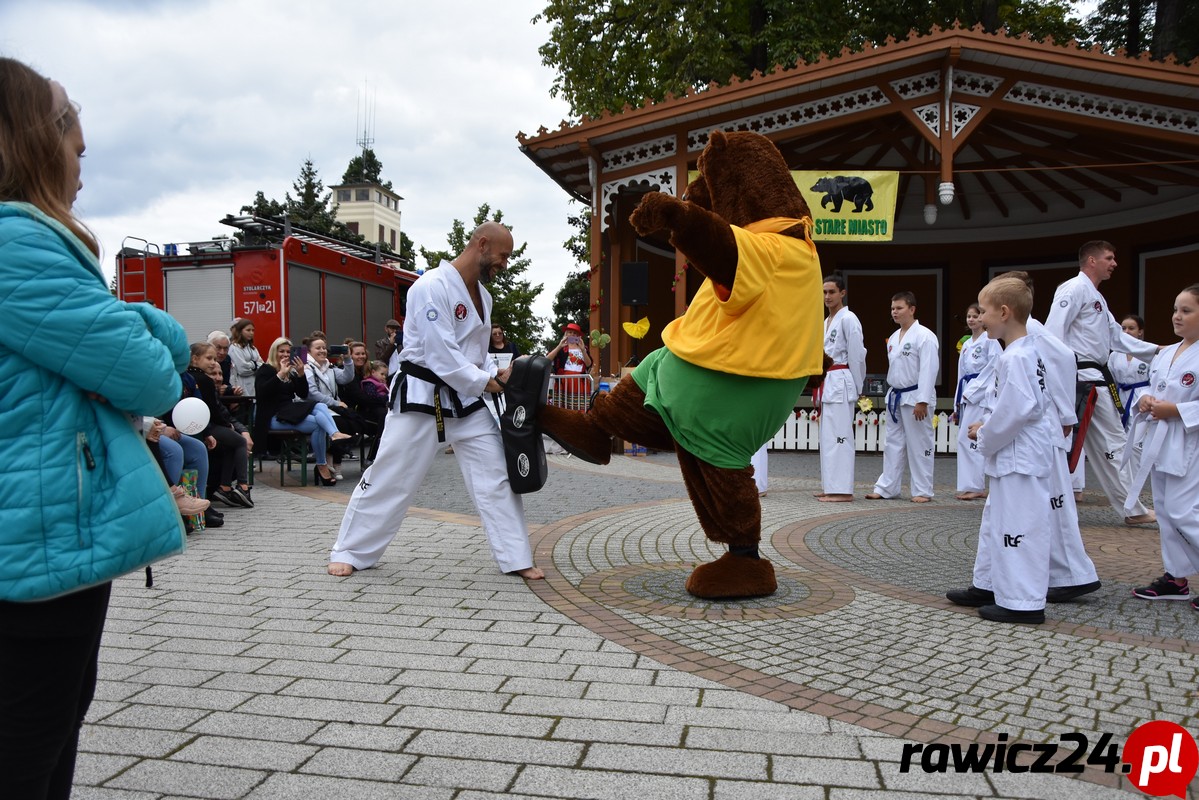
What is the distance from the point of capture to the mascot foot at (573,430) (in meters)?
4.57

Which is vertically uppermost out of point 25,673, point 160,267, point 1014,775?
point 160,267

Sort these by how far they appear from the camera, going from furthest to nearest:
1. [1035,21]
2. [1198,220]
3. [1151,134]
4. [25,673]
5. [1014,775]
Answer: [1035,21] < [1198,220] < [1151,134] < [1014,775] < [25,673]

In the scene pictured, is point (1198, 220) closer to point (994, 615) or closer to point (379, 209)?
point (994, 615)

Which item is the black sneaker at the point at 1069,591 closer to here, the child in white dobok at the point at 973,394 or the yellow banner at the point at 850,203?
the child in white dobok at the point at 973,394

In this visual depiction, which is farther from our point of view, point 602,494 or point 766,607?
point 602,494

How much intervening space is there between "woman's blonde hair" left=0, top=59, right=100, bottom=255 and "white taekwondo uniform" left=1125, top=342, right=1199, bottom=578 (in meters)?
4.90

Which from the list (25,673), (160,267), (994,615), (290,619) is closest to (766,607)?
(994,615)

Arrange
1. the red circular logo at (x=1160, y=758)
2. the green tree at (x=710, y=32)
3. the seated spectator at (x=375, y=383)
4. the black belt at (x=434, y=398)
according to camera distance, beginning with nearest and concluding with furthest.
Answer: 1. the red circular logo at (x=1160, y=758)
2. the black belt at (x=434, y=398)
3. the seated spectator at (x=375, y=383)
4. the green tree at (x=710, y=32)

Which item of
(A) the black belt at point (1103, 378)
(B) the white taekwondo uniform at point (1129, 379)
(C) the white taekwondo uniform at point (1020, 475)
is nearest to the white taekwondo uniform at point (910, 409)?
(A) the black belt at point (1103, 378)

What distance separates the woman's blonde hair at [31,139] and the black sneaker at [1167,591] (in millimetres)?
5037

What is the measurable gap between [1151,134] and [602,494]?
9472 millimetres

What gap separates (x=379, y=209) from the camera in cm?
7412

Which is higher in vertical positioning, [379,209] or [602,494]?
[379,209]

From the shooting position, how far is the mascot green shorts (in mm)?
4098
